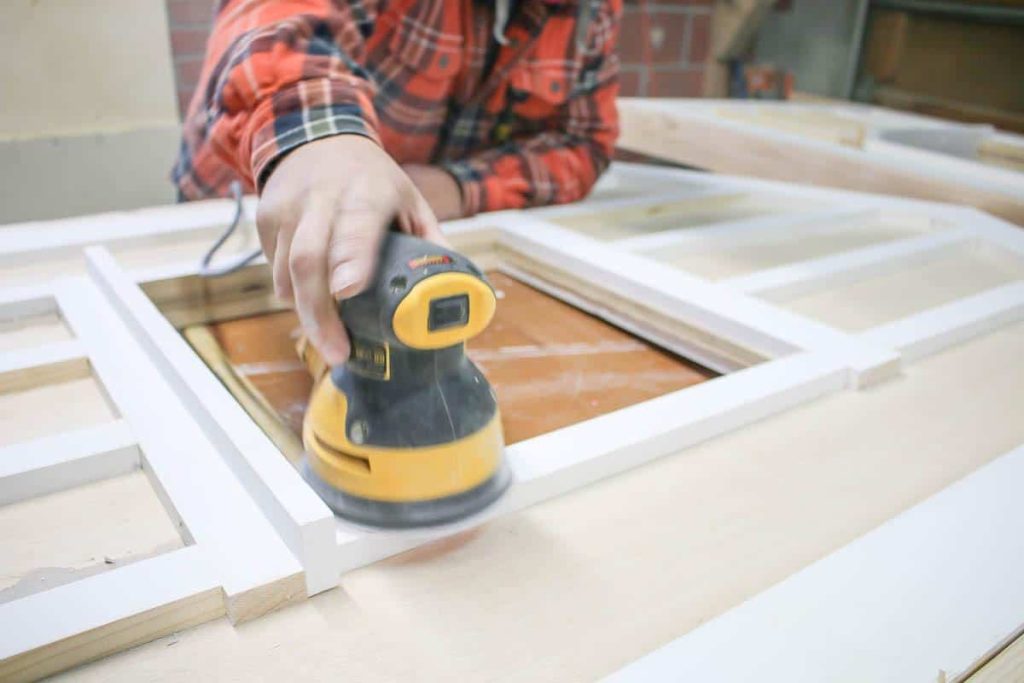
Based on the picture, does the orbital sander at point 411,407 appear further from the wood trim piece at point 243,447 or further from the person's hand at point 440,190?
the person's hand at point 440,190

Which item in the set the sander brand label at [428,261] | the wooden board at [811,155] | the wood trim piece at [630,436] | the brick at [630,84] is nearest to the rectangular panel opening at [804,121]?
the wooden board at [811,155]

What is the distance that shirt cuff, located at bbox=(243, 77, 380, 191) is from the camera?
0.68 m

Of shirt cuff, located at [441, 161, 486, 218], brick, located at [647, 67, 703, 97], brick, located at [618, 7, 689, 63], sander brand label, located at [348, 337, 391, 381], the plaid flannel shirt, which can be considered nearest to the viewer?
sander brand label, located at [348, 337, 391, 381]

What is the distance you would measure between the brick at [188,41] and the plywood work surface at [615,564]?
6.59 ft

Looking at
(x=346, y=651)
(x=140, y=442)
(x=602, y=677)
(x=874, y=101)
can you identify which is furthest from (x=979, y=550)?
(x=874, y=101)

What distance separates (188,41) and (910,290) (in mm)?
1909

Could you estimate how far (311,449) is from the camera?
1.74 ft

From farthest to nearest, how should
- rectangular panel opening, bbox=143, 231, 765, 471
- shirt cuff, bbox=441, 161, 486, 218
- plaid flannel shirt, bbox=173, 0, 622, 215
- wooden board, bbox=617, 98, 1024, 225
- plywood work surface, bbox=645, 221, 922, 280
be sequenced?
wooden board, bbox=617, 98, 1024, 225 < shirt cuff, bbox=441, 161, 486, 218 < plywood work surface, bbox=645, 221, 922, 280 < plaid flannel shirt, bbox=173, 0, 622, 215 < rectangular panel opening, bbox=143, 231, 765, 471

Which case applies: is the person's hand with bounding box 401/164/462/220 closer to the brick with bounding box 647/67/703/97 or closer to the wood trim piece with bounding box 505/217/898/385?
the wood trim piece with bounding box 505/217/898/385

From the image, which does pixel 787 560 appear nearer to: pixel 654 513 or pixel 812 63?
pixel 654 513

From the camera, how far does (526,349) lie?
2.72 ft

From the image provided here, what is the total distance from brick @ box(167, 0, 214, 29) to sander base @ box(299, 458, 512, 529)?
1939 millimetres

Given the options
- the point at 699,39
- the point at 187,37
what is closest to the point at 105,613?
the point at 187,37

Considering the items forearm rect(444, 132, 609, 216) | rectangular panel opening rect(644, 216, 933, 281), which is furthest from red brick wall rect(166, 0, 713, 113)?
rectangular panel opening rect(644, 216, 933, 281)
